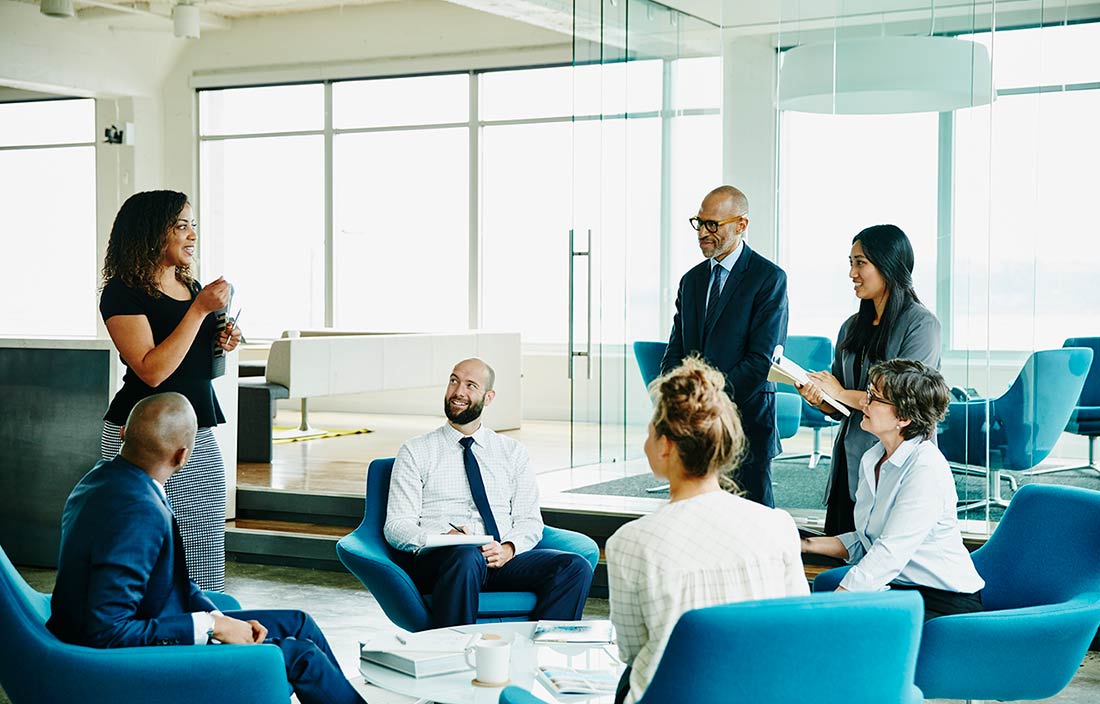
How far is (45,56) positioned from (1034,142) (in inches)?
352

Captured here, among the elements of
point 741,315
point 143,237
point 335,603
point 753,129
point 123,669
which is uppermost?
point 753,129

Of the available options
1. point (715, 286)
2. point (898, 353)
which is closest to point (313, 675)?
point (898, 353)

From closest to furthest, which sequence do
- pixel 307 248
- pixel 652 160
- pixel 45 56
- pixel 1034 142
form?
pixel 1034 142 → pixel 652 160 → pixel 45 56 → pixel 307 248

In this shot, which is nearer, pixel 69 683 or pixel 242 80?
pixel 69 683

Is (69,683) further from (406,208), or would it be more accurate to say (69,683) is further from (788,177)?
(406,208)

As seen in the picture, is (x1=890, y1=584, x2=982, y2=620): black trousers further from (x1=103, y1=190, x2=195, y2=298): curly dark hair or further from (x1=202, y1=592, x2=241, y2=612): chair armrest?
(x1=103, y1=190, x2=195, y2=298): curly dark hair

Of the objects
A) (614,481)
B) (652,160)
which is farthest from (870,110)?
(614,481)

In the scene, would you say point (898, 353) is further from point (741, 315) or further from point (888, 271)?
point (741, 315)

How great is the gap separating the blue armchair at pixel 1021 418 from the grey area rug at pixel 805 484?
2.5 inches

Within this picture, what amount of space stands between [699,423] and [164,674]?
1327 mm

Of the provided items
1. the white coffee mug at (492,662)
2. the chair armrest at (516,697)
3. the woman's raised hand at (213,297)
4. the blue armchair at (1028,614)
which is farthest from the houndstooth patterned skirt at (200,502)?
the blue armchair at (1028,614)

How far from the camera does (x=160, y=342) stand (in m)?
3.66

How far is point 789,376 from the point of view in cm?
425

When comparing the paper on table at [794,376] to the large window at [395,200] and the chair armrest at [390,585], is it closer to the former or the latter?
the chair armrest at [390,585]
